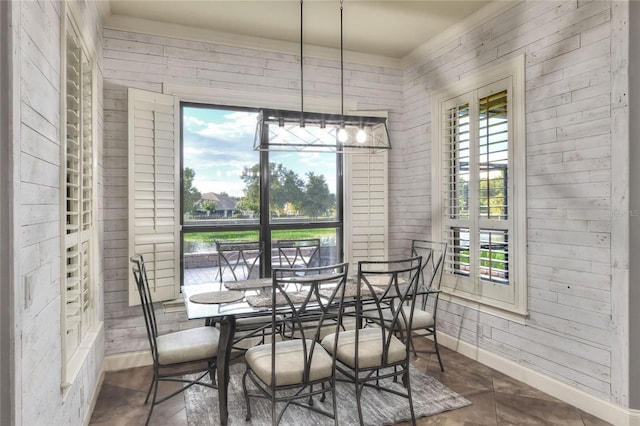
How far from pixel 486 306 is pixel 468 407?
0.99m

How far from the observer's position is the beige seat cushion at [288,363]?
2.20 meters

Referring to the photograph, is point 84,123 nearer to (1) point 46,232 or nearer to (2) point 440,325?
(1) point 46,232

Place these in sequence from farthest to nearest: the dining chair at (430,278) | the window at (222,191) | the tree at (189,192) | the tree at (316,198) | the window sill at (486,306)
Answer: the tree at (316,198) → the tree at (189,192) → the window at (222,191) → the dining chair at (430,278) → the window sill at (486,306)

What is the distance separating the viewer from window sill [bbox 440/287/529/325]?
3.08 meters

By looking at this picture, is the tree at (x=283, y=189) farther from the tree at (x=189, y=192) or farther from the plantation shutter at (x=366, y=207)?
the tree at (x=189, y=192)

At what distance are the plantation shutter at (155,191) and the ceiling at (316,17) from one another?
2.35 feet

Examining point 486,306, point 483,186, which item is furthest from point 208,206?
point 486,306

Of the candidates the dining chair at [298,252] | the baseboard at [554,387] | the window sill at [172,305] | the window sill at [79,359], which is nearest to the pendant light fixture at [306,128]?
the dining chair at [298,252]

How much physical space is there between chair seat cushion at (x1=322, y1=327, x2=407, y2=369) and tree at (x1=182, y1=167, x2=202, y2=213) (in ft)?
6.38

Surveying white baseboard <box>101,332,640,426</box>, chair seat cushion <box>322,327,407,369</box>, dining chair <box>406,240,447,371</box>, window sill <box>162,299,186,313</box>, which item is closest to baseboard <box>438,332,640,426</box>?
white baseboard <box>101,332,640,426</box>

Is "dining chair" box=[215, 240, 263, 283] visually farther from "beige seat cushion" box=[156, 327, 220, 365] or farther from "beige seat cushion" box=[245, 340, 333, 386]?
"beige seat cushion" box=[245, 340, 333, 386]

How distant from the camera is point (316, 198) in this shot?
14.0 ft

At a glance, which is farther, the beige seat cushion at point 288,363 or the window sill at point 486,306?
the window sill at point 486,306

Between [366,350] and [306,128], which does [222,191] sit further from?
[366,350]
